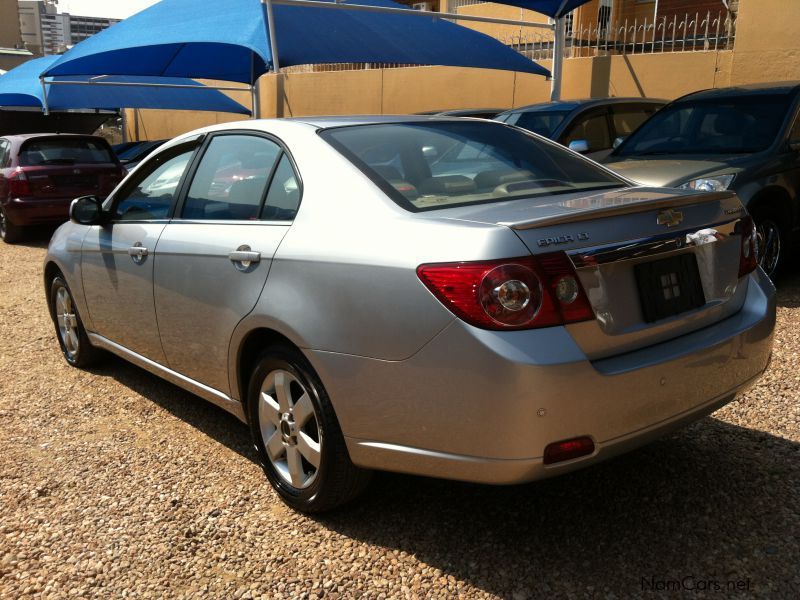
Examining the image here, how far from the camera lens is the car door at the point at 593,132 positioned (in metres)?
8.59

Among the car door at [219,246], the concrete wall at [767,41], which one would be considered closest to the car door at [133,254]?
the car door at [219,246]

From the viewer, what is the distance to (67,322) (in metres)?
5.27

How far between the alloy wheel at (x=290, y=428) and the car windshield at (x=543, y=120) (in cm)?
604

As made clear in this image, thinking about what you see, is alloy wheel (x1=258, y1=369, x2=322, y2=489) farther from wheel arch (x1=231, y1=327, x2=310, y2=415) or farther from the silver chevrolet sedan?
wheel arch (x1=231, y1=327, x2=310, y2=415)

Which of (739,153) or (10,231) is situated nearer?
(739,153)

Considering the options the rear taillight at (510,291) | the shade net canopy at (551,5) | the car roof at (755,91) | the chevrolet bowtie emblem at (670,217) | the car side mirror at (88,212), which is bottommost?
the car side mirror at (88,212)

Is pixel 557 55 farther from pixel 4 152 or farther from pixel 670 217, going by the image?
pixel 670 217

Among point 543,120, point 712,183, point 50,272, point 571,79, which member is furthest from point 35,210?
point 712,183

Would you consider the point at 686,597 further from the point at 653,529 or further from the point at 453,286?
the point at 453,286

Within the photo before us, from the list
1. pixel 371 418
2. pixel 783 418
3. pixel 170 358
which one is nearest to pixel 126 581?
pixel 371 418

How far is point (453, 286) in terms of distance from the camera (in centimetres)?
246

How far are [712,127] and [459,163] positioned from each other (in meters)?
4.43

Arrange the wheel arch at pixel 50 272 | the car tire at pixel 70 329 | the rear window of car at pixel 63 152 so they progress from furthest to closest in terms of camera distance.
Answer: the rear window of car at pixel 63 152 → the wheel arch at pixel 50 272 → the car tire at pixel 70 329

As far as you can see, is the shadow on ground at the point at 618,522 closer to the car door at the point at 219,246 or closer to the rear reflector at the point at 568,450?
the rear reflector at the point at 568,450
